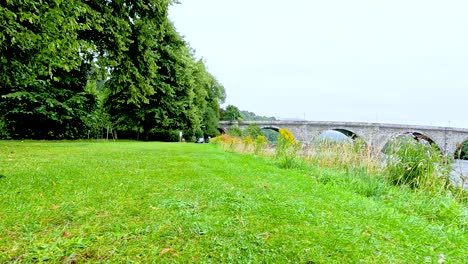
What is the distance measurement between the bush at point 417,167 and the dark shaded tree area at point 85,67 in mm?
6189

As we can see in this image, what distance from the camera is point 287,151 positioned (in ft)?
21.3

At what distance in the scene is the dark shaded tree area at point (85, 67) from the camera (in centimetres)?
474

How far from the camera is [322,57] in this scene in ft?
86.5

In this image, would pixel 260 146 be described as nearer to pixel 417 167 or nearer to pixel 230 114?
pixel 417 167

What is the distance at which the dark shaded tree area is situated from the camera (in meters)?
4.74

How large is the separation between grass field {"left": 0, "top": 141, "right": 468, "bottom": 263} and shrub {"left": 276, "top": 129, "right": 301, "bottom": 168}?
7.34 ft

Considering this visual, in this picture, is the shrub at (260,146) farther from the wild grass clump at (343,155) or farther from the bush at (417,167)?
the bush at (417,167)

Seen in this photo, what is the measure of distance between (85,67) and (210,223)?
9.60m

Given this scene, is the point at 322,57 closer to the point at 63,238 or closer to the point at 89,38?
the point at 89,38

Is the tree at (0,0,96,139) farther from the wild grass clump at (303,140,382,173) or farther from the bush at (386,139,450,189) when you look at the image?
the bush at (386,139,450,189)

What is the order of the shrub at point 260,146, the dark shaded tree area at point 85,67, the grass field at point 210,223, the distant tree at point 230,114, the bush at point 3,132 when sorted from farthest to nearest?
1. the distant tree at point 230,114
2. the bush at point 3,132
3. the shrub at point 260,146
4. the dark shaded tree area at point 85,67
5. the grass field at point 210,223

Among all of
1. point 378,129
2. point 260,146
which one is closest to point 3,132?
point 260,146

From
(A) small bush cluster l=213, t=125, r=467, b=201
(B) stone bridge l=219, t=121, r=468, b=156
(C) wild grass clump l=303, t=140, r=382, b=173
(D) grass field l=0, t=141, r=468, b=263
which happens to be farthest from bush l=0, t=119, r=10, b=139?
(B) stone bridge l=219, t=121, r=468, b=156

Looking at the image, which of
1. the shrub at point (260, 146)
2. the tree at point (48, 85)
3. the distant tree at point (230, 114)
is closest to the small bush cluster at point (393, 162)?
the shrub at point (260, 146)
